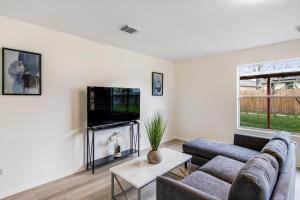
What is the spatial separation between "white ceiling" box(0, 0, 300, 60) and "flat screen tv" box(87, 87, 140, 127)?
98 cm

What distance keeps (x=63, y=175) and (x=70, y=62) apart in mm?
1894

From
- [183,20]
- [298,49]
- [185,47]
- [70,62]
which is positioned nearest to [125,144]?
[70,62]

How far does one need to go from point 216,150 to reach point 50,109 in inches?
108

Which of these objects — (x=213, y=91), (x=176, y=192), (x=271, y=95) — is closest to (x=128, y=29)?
(x=176, y=192)

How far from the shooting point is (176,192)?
147cm

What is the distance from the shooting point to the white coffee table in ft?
6.27

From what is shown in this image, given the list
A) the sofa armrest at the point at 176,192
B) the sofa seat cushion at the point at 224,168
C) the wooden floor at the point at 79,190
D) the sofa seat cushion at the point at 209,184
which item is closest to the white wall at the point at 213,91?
the wooden floor at the point at 79,190

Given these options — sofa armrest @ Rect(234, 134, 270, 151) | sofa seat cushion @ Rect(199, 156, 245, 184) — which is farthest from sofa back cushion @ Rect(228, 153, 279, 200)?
sofa armrest @ Rect(234, 134, 270, 151)

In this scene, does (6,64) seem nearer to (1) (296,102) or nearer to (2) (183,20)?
(2) (183,20)

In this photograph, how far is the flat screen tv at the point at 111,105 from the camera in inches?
117

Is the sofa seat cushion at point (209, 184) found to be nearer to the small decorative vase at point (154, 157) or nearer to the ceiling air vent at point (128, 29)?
the small decorative vase at point (154, 157)

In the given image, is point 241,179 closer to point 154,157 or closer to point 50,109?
point 154,157

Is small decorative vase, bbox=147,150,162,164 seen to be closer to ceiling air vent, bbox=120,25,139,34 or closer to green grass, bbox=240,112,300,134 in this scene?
ceiling air vent, bbox=120,25,139,34

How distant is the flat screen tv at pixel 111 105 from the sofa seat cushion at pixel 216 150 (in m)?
1.34
